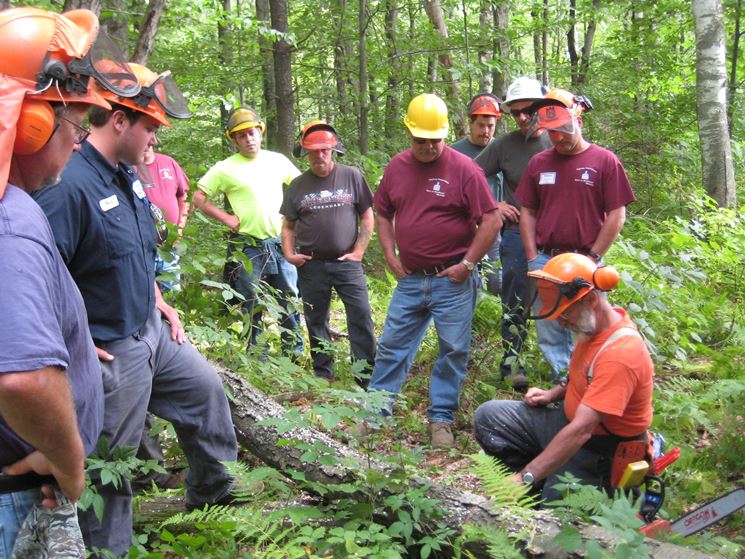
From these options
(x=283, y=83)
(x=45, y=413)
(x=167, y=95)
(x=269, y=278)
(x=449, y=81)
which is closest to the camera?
(x=45, y=413)

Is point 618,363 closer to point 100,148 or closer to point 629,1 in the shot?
point 100,148

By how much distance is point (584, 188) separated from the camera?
5.07m

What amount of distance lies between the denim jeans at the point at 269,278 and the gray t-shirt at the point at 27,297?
4.22 meters

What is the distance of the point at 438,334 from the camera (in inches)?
204

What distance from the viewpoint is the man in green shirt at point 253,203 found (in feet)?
21.6

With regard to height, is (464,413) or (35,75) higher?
(35,75)

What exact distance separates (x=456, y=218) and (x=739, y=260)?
12.6ft

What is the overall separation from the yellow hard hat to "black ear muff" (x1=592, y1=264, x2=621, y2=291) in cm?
192

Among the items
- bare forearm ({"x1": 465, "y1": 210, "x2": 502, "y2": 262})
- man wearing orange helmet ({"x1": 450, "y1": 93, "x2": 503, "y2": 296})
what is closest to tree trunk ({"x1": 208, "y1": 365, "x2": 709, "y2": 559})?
bare forearm ({"x1": 465, "y1": 210, "x2": 502, "y2": 262})

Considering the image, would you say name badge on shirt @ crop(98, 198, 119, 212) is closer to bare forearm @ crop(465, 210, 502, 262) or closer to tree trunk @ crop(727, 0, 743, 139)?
bare forearm @ crop(465, 210, 502, 262)

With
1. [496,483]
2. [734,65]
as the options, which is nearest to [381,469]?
[496,483]

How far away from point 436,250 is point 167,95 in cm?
242

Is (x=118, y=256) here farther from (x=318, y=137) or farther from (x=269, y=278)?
(x=269, y=278)

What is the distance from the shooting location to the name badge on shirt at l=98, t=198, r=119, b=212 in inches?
118
